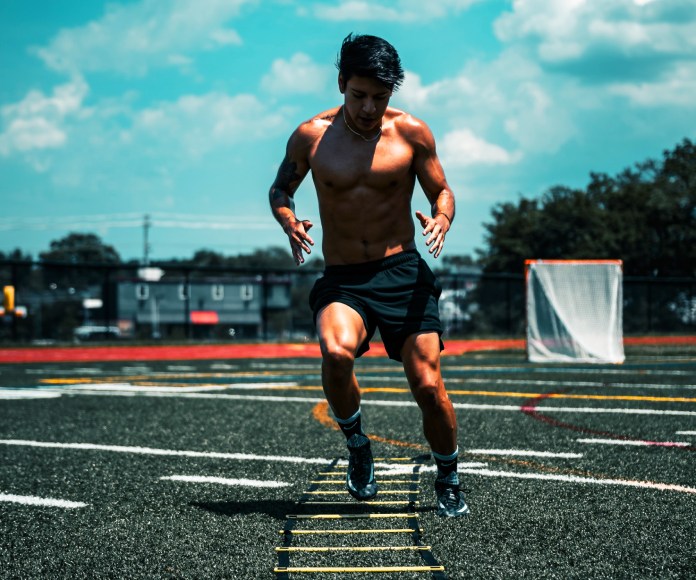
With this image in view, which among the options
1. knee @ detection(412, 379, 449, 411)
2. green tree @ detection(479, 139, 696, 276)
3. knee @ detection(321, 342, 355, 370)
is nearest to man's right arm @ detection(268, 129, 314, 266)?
knee @ detection(321, 342, 355, 370)

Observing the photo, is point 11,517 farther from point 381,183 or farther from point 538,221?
point 538,221

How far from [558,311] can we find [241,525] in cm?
1498

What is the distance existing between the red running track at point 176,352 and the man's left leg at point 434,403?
737 inches

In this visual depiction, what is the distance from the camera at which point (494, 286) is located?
32656mm

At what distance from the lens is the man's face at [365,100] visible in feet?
14.5

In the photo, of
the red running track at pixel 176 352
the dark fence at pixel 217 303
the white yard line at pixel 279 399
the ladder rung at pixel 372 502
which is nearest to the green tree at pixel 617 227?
the dark fence at pixel 217 303

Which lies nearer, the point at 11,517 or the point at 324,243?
the point at 11,517

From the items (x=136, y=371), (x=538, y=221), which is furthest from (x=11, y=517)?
(x=538, y=221)

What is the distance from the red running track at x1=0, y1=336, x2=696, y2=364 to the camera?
23250 millimetres

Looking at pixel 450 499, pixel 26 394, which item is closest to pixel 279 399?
pixel 26 394

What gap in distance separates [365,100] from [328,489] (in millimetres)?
2071

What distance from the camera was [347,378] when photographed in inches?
177

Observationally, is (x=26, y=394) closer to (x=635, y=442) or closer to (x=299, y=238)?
(x=635, y=442)

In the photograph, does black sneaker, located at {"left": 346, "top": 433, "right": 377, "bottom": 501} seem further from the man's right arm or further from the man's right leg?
the man's right arm
